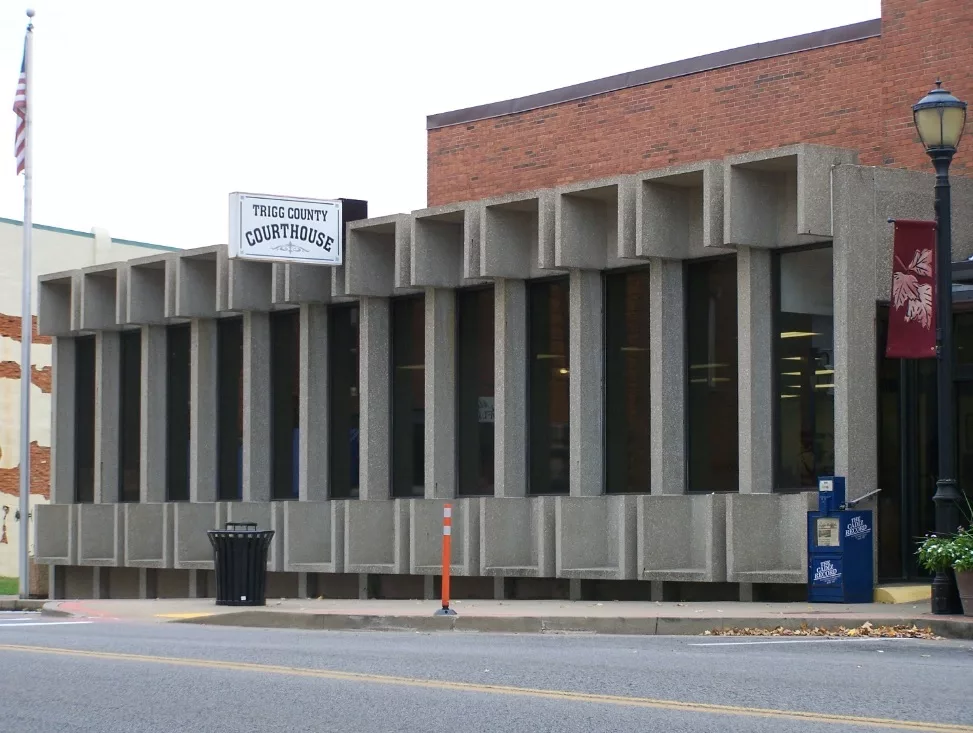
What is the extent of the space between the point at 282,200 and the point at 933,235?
Answer: 440 inches

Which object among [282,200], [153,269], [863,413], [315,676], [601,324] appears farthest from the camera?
[153,269]

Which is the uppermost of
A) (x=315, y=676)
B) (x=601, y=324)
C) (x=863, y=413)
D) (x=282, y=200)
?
(x=282, y=200)

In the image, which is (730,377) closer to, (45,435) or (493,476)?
(493,476)

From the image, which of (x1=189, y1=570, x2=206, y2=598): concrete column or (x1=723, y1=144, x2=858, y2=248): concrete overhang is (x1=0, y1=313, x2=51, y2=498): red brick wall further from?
(x1=723, y1=144, x2=858, y2=248): concrete overhang

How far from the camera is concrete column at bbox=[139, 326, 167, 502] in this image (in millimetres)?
30344

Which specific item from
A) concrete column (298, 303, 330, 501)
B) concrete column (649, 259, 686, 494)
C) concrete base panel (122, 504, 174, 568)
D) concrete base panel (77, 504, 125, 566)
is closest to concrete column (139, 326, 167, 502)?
concrete base panel (122, 504, 174, 568)

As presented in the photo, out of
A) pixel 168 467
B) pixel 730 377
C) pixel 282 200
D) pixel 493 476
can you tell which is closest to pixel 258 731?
pixel 730 377

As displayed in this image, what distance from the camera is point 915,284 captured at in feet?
58.6

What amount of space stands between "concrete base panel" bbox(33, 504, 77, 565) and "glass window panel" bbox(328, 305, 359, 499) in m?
7.54

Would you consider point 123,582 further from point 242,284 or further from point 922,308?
point 922,308

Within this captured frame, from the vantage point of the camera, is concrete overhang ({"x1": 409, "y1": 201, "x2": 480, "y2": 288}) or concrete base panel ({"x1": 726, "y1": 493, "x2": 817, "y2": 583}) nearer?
concrete base panel ({"x1": 726, "y1": 493, "x2": 817, "y2": 583})

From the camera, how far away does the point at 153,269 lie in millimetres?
30281

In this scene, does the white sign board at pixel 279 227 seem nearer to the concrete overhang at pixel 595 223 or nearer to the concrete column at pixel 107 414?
the concrete overhang at pixel 595 223

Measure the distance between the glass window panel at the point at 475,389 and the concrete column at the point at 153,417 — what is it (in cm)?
787
